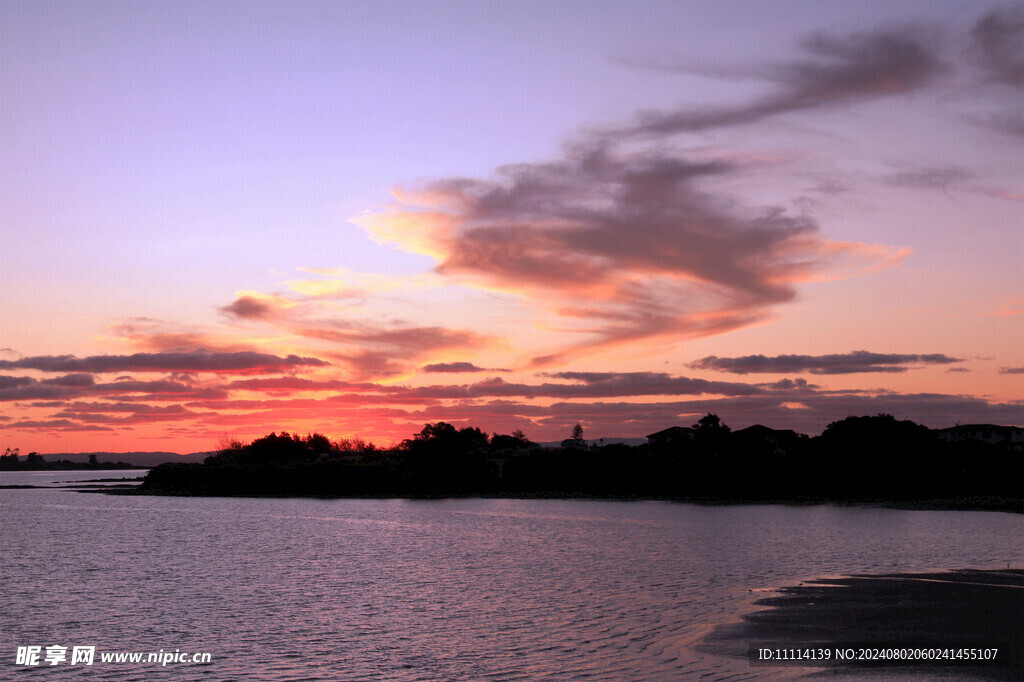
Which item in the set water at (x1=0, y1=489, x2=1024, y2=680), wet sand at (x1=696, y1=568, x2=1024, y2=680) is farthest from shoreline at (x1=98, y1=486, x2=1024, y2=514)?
wet sand at (x1=696, y1=568, x2=1024, y2=680)

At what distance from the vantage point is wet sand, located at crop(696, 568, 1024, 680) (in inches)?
1233

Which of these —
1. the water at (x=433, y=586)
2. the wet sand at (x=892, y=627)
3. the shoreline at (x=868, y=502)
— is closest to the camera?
Result: the wet sand at (x=892, y=627)

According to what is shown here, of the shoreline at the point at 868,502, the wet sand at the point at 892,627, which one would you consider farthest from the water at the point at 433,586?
the shoreline at the point at 868,502

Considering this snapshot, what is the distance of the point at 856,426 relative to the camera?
190500 mm

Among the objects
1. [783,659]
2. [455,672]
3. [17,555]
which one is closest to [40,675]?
[455,672]

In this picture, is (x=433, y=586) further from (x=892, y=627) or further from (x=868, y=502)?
(x=868, y=502)

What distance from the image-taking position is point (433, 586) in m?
57.8

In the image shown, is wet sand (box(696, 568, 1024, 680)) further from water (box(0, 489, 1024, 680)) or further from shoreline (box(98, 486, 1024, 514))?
shoreline (box(98, 486, 1024, 514))

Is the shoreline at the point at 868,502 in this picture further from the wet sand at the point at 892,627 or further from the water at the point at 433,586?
the wet sand at the point at 892,627

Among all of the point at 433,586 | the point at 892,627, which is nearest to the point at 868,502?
the point at 433,586

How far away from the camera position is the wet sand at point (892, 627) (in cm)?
3133

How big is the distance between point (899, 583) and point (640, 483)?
147496 mm

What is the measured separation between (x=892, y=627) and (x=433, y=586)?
29895 millimetres

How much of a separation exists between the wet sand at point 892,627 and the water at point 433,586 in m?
2.17
